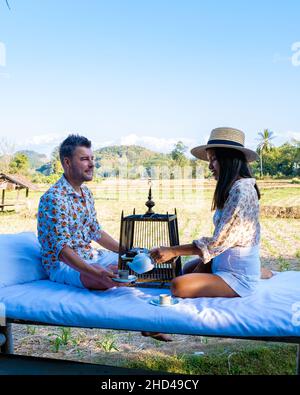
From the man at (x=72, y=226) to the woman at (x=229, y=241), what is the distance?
46 centimetres

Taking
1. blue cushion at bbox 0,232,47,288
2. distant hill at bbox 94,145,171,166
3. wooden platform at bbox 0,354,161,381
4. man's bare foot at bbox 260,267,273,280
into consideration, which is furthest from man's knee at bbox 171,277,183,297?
distant hill at bbox 94,145,171,166

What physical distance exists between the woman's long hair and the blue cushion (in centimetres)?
132

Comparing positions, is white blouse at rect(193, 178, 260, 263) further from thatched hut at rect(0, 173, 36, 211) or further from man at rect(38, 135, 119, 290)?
thatched hut at rect(0, 173, 36, 211)

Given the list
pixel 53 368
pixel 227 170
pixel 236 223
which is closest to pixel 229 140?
pixel 227 170

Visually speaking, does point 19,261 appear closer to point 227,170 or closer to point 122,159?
point 227,170

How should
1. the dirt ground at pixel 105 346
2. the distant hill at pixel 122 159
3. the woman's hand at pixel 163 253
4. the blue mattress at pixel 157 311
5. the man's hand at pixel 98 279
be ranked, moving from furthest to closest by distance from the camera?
the distant hill at pixel 122 159 < the dirt ground at pixel 105 346 < the man's hand at pixel 98 279 < the woman's hand at pixel 163 253 < the blue mattress at pixel 157 311

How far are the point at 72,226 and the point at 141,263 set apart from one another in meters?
0.61

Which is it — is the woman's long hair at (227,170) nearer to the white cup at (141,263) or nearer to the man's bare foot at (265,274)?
the white cup at (141,263)

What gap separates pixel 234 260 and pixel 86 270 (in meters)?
0.88

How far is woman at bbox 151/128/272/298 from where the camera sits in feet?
8.10

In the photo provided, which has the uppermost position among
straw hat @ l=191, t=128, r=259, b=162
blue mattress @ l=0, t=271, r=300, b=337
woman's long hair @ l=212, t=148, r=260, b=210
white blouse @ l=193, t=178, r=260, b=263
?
straw hat @ l=191, t=128, r=259, b=162

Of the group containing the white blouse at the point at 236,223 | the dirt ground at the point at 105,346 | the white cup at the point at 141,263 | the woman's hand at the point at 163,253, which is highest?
the white blouse at the point at 236,223

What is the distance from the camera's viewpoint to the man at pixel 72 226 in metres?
2.72

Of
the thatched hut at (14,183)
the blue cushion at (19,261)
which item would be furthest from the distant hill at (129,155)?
the blue cushion at (19,261)
